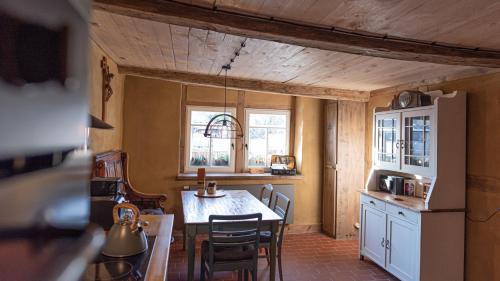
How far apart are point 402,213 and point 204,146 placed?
2667 millimetres

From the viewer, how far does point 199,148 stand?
4582mm

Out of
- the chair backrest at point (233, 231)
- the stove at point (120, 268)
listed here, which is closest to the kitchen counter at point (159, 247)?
the stove at point (120, 268)

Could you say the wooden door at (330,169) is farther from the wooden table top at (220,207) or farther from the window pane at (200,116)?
the window pane at (200,116)

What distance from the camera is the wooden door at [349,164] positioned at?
429cm

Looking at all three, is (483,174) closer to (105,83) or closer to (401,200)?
(401,200)

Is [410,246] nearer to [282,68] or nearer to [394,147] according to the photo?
[394,147]

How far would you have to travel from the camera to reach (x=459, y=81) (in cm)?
298

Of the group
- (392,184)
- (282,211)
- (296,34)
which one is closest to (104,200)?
(296,34)

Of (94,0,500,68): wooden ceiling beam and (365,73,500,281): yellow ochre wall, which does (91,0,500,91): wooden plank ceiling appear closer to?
(94,0,500,68): wooden ceiling beam

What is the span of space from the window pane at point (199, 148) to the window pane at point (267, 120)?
2.38 ft

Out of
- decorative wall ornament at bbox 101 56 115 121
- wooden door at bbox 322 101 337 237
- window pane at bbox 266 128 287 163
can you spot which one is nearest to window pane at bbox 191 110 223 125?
window pane at bbox 266 128 287 163

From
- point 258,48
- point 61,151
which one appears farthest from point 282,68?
point 61,151

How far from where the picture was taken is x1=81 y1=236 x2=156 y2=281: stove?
126 cm

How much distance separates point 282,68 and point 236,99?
152cm
